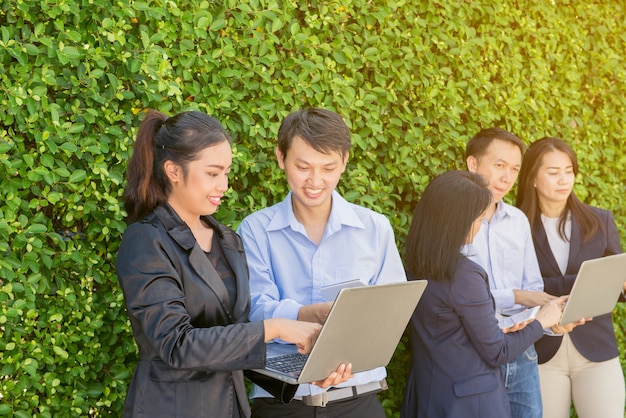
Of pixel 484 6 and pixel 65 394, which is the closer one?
pixel 65 394

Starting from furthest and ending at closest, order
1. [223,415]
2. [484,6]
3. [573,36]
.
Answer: [573,36], [484,6], [223,415]

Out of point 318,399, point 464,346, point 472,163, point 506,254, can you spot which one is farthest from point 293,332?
point 472,163

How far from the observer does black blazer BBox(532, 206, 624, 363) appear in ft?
14.6

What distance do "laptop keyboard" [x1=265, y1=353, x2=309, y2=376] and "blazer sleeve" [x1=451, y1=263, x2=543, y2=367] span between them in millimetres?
852

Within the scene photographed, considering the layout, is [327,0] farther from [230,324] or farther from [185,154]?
[230,324]

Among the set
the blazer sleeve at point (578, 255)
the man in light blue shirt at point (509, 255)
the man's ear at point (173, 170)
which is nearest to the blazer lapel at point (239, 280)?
the man's ear at point (173, 170)

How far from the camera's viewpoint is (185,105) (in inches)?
140

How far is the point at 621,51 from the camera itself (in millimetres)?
5867

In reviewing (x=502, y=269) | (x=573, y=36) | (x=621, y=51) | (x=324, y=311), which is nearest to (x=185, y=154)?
(x=324, y=311)

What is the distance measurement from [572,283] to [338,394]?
1.77 meters

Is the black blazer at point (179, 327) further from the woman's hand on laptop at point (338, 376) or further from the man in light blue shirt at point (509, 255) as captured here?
the man in light blue shirt at point (509, 255)

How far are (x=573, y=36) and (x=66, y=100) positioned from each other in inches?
140

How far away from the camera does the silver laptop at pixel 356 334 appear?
2.60m

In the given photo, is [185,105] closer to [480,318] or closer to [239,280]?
[239,280]
